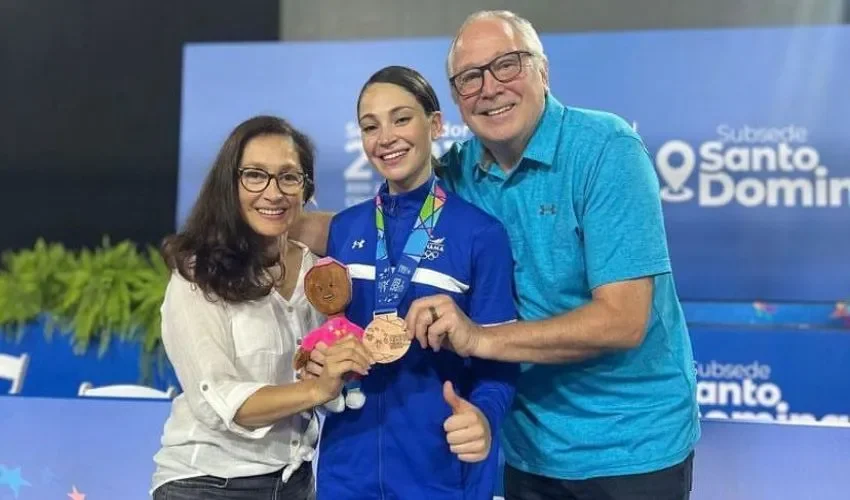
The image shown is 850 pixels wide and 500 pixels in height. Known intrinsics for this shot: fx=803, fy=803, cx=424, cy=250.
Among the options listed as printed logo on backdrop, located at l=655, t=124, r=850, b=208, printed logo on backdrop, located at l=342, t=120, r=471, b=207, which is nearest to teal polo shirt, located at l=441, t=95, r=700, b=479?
printed logo on backdrop, located at l=655, t=124, r=850, b=208

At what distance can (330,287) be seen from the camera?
141 centimetres

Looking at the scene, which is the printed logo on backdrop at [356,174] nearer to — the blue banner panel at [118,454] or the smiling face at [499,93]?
the blue banner panel at [118,454]

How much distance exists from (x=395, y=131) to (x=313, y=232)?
420 mm

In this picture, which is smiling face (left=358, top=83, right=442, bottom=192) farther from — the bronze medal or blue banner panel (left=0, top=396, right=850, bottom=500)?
blue banner panel (left=0, top=396, right=850, bottom=500)

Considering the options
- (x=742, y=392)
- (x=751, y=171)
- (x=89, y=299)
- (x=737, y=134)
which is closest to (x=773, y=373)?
(x=742, y=392)

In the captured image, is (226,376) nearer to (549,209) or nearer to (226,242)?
(226,242)

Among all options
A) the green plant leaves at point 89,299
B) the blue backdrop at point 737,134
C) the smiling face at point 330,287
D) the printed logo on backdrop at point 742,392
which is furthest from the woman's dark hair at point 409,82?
the printed logo on backdrop at point 742,392

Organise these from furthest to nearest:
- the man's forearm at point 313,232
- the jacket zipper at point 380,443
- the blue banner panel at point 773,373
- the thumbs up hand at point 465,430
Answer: the blue banner panel at point 773,373 → the man's forearm at point 313,232 → the jacket zipper at point 380,443 → the thumbs up hand at point 465,430

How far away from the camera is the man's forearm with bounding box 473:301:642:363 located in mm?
1405

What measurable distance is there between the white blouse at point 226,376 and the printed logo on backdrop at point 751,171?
227cm

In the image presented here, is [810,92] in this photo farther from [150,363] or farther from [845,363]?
[150,363]

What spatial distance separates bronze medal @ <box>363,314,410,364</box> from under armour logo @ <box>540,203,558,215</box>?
0.39m

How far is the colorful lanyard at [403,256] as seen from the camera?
1439 mm

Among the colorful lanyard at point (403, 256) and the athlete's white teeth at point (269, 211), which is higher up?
the athlete's white teeth at point (269, 211)
